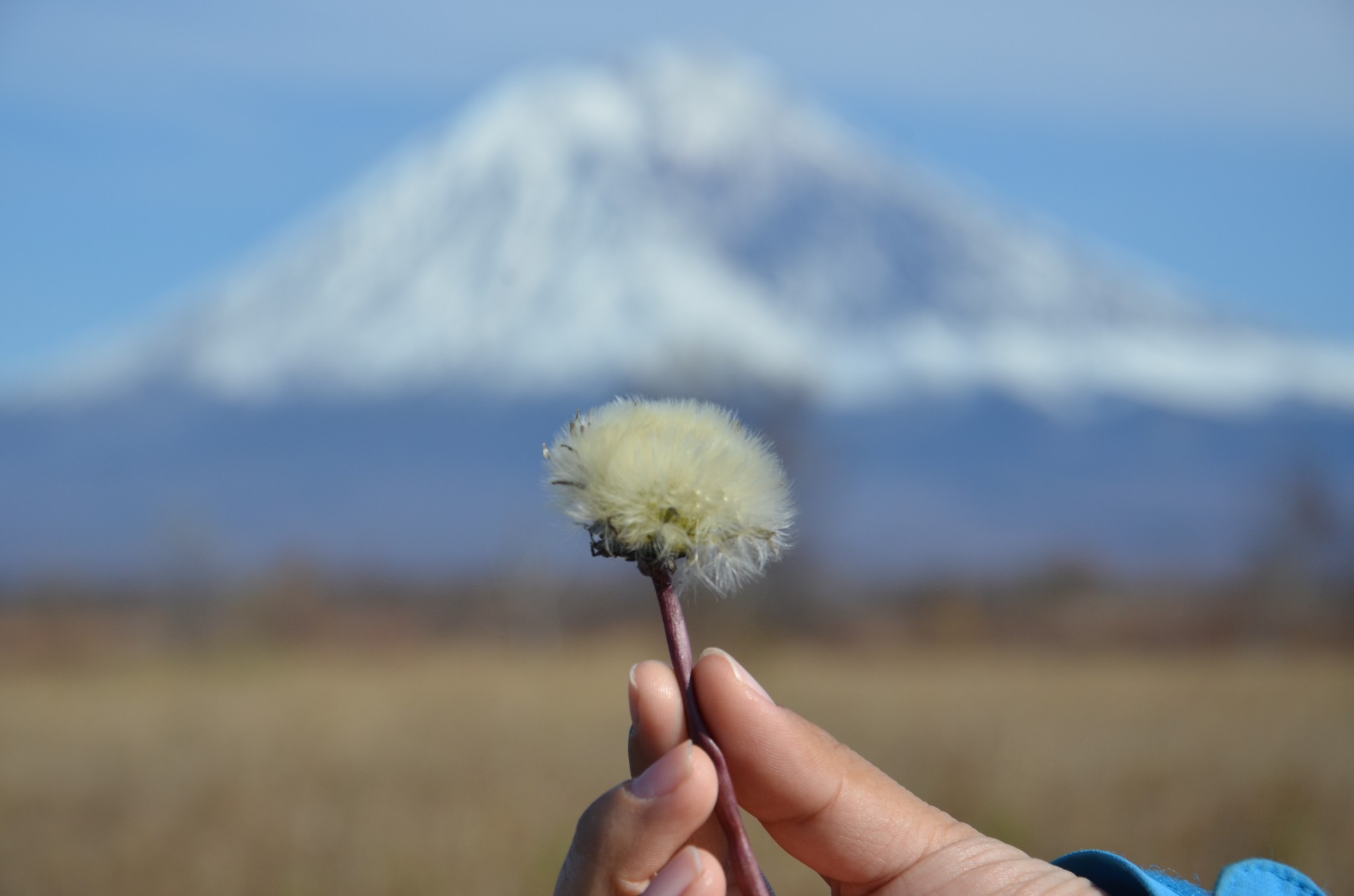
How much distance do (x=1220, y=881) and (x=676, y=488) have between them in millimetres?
1329

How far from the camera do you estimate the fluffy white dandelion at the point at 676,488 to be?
79.7 inches

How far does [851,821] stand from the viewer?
2.68 meters

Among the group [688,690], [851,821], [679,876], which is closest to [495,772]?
[851,821]

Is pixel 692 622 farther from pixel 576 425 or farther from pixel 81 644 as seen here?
pixel 81 644

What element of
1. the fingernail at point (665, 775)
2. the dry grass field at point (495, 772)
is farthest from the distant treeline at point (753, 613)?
the fingernail at point (665, 775)

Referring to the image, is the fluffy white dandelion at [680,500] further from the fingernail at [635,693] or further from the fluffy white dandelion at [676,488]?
A: the fingernail at [635,693]

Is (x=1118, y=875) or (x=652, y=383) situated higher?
(x=652, y=383)

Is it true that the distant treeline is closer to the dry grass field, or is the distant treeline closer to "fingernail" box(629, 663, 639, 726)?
the dry grass field

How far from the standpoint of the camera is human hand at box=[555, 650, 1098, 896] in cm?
230

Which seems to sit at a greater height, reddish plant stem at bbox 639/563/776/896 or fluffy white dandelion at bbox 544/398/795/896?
fluffy white dandelion at bbox 544/398/795/896

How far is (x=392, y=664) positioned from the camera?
25.3m

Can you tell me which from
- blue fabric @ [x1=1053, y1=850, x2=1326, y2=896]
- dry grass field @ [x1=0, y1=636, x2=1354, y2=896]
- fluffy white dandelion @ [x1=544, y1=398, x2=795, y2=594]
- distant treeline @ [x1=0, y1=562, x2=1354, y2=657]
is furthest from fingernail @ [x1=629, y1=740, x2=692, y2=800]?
distant treeline @ [x1=0, y1=562, x2=1354, y2=657]

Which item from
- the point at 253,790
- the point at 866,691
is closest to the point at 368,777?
the point at 253,790

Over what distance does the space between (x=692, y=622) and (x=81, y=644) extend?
33.6 meters
